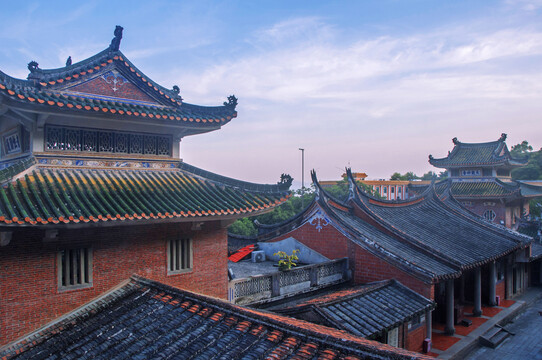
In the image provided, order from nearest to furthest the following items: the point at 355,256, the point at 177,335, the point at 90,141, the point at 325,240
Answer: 1. the point at 177,335
2. the point at 90,141
3. the point at 355,256
4. the point at 325,240

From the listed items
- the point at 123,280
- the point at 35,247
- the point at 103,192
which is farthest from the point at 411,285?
the point at 35,247

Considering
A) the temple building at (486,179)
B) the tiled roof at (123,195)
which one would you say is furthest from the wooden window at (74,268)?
the temple building at (486,179)

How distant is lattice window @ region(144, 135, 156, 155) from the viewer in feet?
34.6

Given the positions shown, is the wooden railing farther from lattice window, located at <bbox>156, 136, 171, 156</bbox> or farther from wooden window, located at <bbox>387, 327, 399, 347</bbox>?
lattice window, located at <bbox>156, 136, 171, 156</bbox>

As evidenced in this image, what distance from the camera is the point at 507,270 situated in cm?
2239

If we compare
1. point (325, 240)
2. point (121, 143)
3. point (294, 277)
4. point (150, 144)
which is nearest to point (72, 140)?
point (121, 143)

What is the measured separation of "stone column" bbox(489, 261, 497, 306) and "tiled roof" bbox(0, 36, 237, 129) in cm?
1617

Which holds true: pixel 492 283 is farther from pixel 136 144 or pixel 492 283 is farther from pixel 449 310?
pixel 136 144

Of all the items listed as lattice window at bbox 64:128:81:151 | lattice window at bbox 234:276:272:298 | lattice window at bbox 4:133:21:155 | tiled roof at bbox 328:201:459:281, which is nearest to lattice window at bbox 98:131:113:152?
lattice window at bbox 64:128:81:151

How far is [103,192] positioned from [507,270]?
21.7 m

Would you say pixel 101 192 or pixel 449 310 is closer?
pixel 101 192

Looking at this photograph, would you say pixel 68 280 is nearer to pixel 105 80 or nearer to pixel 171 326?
pixel 171 326

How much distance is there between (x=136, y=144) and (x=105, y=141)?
2.48 feet

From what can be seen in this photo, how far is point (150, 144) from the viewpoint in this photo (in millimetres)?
10625
